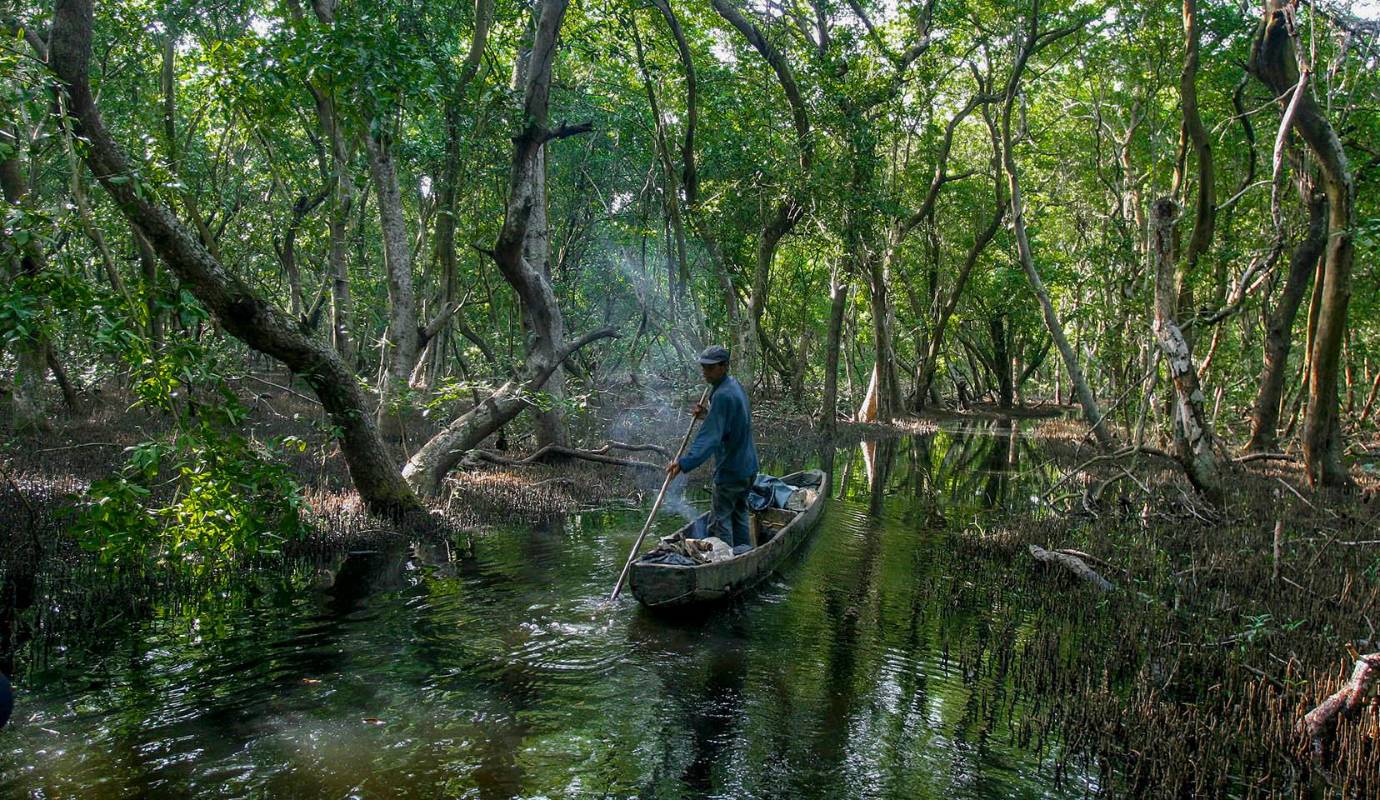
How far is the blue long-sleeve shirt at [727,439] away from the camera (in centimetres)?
780

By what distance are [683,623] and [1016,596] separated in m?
3.04

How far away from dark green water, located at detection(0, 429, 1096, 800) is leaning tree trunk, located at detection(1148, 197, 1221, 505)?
3.37m

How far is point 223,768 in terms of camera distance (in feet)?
14.3

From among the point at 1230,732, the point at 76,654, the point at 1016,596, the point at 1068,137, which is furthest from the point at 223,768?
the point at 1068,137

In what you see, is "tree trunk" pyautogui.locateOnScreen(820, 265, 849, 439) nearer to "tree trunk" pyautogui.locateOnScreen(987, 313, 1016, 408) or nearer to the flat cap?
the flat cap

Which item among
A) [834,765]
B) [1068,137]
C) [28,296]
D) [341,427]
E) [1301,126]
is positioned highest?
[1068,137]

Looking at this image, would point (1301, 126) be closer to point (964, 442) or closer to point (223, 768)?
point (223, 768)

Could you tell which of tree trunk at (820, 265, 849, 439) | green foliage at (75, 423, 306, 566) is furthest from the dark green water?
tree trunk at (820, 265, 849, 439)

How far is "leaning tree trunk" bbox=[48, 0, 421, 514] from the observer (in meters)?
5.95

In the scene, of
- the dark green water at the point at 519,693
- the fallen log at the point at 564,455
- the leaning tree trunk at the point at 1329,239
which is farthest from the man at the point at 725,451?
the leaning tree trunk at the point at 1329,239

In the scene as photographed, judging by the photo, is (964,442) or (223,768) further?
(964,442)

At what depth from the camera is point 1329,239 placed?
10680 mm

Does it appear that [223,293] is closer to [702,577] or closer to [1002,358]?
[702,577]

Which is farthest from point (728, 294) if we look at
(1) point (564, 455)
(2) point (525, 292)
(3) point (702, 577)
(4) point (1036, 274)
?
(3) point (702, 577)
